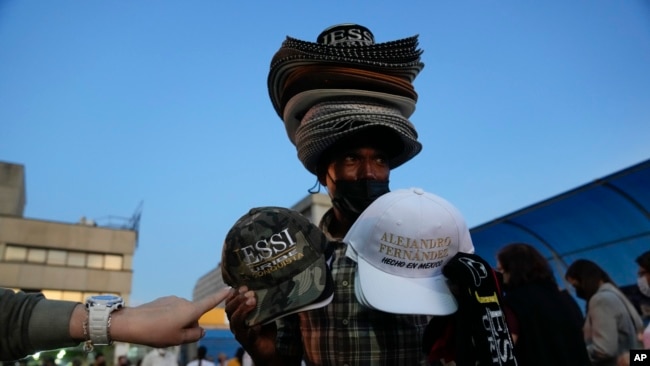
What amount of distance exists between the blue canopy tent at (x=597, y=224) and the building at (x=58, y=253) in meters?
29.2

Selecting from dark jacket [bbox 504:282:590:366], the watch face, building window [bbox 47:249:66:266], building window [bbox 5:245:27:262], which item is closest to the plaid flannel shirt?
the watch face

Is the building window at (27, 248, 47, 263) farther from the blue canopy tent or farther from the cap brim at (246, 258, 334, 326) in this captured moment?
the cap brim at (246, 258, 334, 326)

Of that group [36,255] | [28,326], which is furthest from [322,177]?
[36,255]

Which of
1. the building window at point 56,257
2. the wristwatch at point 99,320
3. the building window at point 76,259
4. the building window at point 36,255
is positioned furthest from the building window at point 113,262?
the wristwatch at point 99,320

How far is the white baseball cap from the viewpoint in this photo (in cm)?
140

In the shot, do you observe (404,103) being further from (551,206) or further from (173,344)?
(551,206)

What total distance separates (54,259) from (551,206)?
32.2 meters

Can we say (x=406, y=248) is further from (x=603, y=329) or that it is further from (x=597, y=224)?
(x=597, y=224)

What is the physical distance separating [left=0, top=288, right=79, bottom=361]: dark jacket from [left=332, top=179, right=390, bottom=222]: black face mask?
1.03m

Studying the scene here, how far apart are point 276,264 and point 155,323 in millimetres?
410

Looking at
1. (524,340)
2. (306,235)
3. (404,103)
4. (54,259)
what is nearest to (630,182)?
(524,340)

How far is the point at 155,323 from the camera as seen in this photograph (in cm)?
110

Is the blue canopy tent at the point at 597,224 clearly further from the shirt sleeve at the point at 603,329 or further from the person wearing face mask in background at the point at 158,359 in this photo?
the person wearing face mask in background at the point at 158,359

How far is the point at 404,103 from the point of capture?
1.93m
